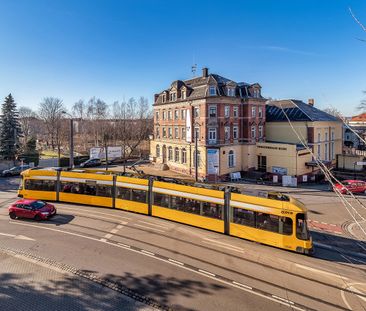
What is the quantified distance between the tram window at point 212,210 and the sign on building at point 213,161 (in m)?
18.2

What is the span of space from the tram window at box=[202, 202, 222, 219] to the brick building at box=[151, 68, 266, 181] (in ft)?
59.3

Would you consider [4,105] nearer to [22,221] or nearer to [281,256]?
[22,221]

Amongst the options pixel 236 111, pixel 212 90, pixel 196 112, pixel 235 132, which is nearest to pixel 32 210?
pixel 196 112

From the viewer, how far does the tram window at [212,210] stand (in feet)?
53.4

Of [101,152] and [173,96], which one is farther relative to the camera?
[101,152]

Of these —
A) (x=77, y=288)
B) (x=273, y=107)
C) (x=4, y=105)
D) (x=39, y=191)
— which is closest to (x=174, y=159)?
(x=273, y=107)

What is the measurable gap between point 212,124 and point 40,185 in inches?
834

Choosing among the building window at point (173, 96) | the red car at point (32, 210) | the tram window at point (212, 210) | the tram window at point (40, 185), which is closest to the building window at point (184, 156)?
the building window at point (173, 96)

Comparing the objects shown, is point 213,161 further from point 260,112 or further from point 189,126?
point 260,112

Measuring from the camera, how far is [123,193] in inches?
821

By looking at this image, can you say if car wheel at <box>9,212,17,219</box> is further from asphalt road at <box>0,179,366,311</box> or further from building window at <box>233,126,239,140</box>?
building window at <box>233,126,239,140</box>

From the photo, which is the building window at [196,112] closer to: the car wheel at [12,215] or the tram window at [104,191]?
the tram window at [104,191]

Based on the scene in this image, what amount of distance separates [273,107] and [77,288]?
41282 mm

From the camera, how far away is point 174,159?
1639 inches
